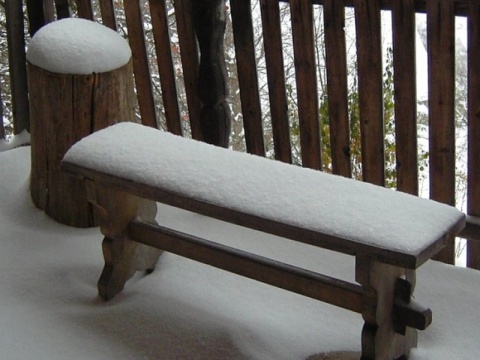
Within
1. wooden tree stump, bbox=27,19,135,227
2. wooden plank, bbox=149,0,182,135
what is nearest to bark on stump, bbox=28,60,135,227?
wooden tree stump, bbox=27,19,135,227

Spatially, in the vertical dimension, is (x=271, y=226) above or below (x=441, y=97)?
below

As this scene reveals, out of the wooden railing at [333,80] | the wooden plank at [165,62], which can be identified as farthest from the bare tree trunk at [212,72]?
the wooden plank at [165,62]

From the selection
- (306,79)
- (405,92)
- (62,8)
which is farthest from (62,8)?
(405,92)

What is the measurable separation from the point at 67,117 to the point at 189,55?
73 cm

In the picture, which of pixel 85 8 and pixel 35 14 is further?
pixel 35 14

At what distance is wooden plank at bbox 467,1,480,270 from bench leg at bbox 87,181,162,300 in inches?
54.0

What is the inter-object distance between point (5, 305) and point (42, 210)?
0.84 metres

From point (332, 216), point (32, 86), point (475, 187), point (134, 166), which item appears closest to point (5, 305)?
point (134, 166)

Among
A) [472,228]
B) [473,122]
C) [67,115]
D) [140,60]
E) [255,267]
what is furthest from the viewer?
[140,60]

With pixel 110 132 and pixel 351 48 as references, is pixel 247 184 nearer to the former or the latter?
pixel 110 132

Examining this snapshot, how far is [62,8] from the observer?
5059 mm

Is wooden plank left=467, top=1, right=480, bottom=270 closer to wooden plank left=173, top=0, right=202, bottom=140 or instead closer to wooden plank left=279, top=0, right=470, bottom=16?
wooden plank left=279, top=0, right=470, bottom=16

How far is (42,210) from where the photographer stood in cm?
445

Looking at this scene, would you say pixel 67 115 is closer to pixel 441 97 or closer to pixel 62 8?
pixel 62 8
